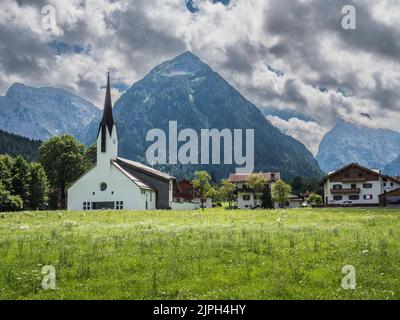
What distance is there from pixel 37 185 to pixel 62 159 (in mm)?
7236

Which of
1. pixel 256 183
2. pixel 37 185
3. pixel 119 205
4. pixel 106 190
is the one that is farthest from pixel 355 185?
pixel 37 185

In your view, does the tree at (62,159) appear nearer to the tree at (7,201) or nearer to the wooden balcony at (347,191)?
the tree at (7,201)

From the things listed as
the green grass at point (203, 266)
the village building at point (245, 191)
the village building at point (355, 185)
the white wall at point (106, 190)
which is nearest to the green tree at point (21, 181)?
the white wall at point (106, 190)

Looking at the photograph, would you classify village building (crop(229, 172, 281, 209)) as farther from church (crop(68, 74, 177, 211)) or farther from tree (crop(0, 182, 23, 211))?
tree (crop(0, 182, 23, 211))

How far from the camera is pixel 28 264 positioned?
50.5 ft

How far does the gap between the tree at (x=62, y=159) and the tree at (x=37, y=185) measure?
9.56ft

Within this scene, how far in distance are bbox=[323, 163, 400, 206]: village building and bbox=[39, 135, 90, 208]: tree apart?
63774mm

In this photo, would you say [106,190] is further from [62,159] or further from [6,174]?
[6,174]

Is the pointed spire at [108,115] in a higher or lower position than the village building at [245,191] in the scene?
higher

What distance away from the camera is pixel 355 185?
120062 millimetres

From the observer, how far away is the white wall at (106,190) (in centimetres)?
7812
